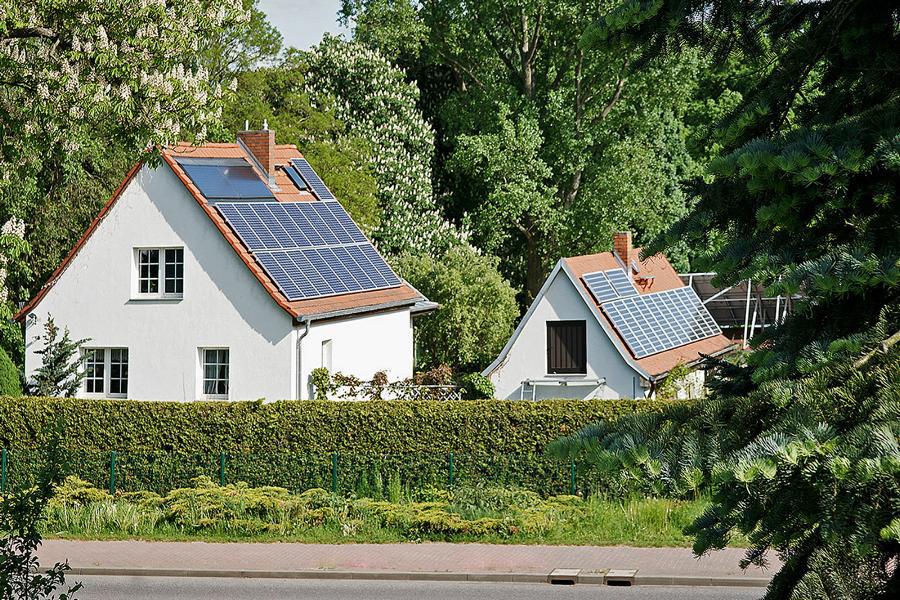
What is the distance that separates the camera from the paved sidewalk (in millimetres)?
16859

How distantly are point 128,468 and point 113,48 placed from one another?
10.2 metres

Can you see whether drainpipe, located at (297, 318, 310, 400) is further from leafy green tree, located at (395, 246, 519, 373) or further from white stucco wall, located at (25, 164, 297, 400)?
leafy green tree, located at (395, 246, 519, 373)

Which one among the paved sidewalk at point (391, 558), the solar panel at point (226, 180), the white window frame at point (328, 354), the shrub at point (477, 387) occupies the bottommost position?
the paved sidewalk at point (391, 558)

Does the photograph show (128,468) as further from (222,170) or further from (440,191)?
(440,191)

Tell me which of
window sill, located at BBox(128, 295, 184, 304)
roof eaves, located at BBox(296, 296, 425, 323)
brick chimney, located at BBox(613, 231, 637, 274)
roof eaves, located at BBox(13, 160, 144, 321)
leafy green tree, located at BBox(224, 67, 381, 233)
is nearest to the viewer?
roof eaves, located at BBox(296, 296, 425, 323)

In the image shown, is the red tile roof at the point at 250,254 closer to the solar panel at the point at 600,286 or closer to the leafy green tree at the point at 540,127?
the solar panel at the point at 600,286

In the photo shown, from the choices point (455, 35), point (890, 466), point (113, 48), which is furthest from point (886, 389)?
point (455, 35)

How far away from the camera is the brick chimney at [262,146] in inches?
1174

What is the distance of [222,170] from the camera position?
2872 cm

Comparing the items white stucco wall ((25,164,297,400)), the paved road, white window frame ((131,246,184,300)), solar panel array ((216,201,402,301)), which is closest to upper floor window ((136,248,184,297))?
white window frame ((131,246,184,300))

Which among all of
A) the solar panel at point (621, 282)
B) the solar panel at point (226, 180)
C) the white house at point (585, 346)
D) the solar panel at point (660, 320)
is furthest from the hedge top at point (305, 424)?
the solar panel at point (621, 282)

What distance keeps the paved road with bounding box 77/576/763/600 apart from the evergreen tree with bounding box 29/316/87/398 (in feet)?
33.7

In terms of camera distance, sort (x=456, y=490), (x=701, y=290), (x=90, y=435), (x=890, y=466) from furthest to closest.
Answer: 1. (x=701, y=290)
2. (x=90, y=435)
3. (x=456, y=490)
4. (x=890, y=466)

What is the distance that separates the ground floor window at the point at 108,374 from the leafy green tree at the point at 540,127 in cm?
1961
